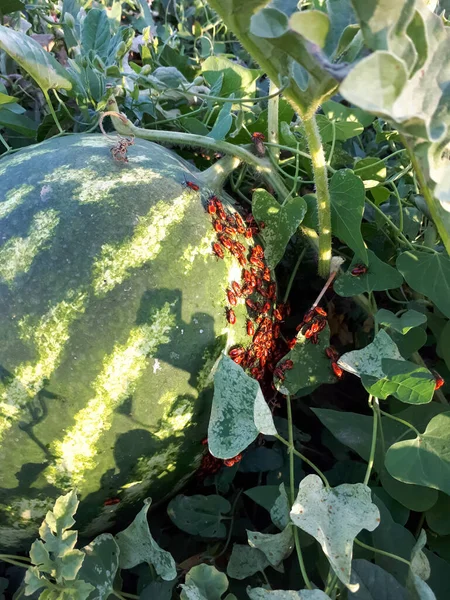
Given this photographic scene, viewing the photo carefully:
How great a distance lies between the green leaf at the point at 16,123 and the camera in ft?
4.75

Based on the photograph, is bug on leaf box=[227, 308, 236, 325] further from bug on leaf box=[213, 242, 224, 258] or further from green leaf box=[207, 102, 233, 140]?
green leaf box=[207, 102, 233, 140]

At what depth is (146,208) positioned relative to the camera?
1033 millimetres

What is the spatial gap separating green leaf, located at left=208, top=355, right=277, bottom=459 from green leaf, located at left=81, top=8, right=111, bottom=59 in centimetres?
93

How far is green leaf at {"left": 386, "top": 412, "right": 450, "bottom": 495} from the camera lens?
95cm

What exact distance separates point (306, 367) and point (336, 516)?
317 millimetres

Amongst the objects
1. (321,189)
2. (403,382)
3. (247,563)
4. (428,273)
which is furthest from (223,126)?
(247,563)

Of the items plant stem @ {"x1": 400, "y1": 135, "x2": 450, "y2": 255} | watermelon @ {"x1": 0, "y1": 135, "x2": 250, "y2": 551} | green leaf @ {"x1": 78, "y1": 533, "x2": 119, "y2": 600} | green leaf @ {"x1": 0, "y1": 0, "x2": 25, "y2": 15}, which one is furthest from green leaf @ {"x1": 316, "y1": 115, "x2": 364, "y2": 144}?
green leaf @ {"x1": 78, "y1": 533, "x2": 119, "y2": 600}

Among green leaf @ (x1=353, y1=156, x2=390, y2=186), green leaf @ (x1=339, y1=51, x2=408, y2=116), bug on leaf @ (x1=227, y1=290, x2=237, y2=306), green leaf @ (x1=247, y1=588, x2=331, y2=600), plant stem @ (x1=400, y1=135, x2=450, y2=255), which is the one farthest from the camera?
green leaf @ (x1=353, y1=156, x2=390, y2=186)

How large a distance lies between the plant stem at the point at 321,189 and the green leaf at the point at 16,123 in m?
0.83

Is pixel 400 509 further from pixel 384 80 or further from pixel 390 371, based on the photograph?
pixel 384 80

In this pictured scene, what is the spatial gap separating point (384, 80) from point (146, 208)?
57 cm

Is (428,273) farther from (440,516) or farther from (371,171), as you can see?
(440,516)

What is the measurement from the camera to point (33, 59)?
110cm

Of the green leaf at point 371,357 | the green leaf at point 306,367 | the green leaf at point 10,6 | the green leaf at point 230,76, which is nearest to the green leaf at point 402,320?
the green leaf at point 371,357
